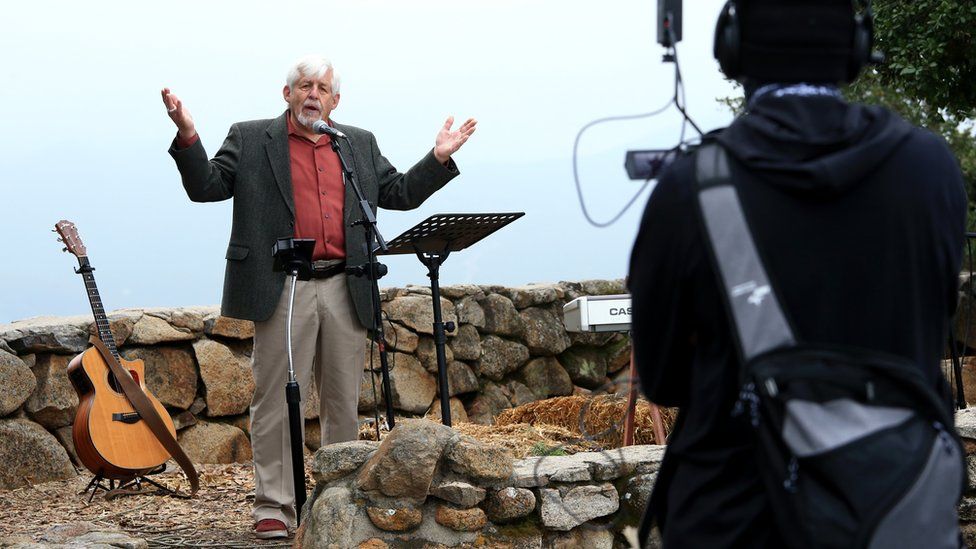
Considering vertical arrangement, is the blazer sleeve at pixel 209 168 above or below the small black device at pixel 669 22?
below

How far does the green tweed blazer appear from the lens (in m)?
4.20

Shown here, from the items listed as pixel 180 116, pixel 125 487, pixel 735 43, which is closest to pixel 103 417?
pixel 125 487

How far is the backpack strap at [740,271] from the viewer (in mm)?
1385

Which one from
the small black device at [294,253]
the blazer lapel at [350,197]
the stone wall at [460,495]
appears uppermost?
the blazer lapel at [350,197]

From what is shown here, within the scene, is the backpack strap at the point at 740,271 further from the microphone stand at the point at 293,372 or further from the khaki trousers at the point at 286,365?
the khaki trousers at the point at 286,365

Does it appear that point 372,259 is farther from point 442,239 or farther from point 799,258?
point 799,258

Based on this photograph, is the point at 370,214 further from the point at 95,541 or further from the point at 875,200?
the point at 875,200

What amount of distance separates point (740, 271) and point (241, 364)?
4893 mm

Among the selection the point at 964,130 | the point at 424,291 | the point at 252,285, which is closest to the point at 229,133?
the point at 252,285

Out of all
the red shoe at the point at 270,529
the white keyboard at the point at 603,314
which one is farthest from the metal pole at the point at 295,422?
the white keyboard at the point at 603,314

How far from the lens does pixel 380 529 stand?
11.9 ft

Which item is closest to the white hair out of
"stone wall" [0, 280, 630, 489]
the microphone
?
the microphone

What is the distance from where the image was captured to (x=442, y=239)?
4.17 metres

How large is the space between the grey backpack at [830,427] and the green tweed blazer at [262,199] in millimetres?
2888
